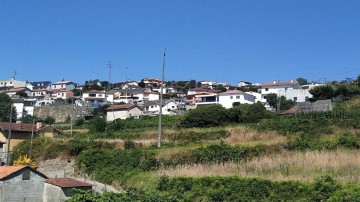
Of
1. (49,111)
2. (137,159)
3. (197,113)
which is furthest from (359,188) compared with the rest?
(49,111)

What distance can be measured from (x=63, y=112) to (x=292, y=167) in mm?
62020

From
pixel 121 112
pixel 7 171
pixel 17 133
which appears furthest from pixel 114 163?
pixel 121 112

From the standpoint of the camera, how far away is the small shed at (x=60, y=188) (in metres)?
23.2

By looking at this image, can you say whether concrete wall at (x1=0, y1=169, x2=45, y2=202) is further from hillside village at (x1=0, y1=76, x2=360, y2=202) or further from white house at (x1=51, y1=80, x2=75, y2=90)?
white house at (x1=51, y1=80, x2=75, y2=90)

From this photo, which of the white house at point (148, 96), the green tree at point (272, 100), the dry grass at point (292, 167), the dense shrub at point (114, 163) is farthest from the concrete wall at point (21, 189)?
the white house at point (148, 96)

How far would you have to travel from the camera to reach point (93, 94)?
9438 cm

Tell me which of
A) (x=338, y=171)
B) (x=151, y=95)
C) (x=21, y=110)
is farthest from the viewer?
(x=151, y=95)

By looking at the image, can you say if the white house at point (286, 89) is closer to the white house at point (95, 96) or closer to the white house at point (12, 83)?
the white house at point (95, 96)

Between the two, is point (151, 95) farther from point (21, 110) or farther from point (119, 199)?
point (119, 199)

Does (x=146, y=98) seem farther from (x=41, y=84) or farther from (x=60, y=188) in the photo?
(x=60, y=188)

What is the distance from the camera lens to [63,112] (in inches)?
2985

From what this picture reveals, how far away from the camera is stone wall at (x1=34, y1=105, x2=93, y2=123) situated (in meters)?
73.8

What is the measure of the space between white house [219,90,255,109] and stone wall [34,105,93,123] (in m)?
22.2

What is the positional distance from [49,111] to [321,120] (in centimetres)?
5706
